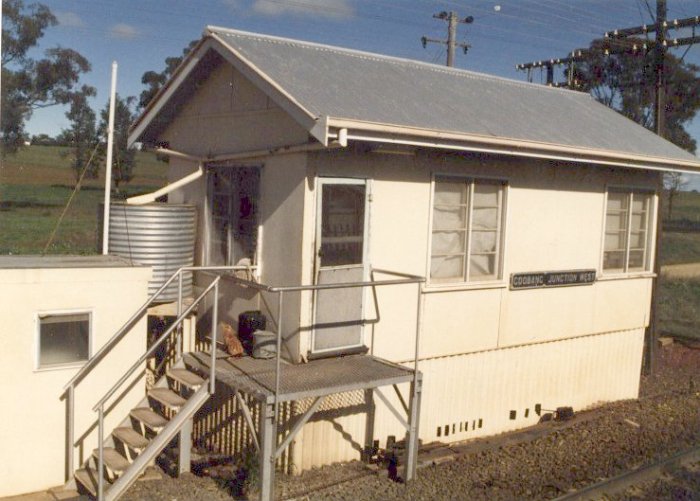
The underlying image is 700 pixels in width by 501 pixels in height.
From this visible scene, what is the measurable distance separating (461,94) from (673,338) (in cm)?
937

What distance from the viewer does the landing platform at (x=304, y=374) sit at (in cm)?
713

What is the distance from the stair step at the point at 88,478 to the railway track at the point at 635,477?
4780 millimetres

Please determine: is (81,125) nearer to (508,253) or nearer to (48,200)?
(48,200)

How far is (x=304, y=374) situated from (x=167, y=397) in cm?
156

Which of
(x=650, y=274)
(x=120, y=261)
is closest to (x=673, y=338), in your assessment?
(x=650, y=274)

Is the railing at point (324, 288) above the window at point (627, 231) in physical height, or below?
below

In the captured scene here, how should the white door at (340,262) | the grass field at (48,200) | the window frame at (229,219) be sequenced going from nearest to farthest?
1. the white door at (340,262)
2. the window frame at (229,219)
3. the grass field at (48,200)

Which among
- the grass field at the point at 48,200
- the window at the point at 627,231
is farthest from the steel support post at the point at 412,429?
the grass field at the point at 48,200

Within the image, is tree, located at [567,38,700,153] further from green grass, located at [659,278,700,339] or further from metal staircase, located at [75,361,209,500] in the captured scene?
metal staircase, located at [75,361,209,500]

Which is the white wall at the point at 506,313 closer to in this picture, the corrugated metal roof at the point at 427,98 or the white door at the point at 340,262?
the white door at the point at 340,262

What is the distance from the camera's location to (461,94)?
10648 mm

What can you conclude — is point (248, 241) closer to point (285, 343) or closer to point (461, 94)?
point (285, 343)

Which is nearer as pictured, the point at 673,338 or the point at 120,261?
the point at 120,261

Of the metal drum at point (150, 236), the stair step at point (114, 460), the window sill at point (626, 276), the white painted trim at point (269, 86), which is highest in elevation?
the white painted trim at point (269, 86)
